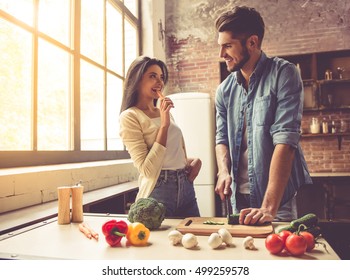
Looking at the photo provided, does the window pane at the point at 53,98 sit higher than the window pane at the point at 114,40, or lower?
lower

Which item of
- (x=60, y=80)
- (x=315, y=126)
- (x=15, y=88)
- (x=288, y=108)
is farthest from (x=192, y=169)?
(x=315, y=126)

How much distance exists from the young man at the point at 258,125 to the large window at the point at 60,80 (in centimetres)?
139

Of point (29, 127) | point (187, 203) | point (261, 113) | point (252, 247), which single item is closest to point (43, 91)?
point (29, 127)

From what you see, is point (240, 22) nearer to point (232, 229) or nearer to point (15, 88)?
point (232, 229)

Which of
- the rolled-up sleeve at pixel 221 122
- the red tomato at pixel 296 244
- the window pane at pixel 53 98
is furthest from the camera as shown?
the window pane at pixel 53 98

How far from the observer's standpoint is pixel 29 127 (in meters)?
2.25

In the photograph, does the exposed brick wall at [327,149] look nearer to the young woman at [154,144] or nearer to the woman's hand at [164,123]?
the young woman at [154,144]

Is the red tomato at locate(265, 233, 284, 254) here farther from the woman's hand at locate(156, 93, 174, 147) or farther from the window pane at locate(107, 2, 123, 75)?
the window pane at locate(107, 2, 123, 75)

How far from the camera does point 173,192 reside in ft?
5.35

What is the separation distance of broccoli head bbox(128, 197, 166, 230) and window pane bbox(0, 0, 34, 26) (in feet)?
5.35

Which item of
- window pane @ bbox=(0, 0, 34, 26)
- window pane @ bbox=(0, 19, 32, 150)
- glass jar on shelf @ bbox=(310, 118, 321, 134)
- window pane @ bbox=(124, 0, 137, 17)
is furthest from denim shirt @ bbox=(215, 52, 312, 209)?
window pane @ bbox=(124, 0, 137, 17)

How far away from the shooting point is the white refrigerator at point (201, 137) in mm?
4203

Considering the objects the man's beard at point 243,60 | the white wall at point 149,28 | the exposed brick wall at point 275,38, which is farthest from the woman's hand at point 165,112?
the exposed brick wall at point 275,38

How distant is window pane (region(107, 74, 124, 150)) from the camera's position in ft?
11.4
